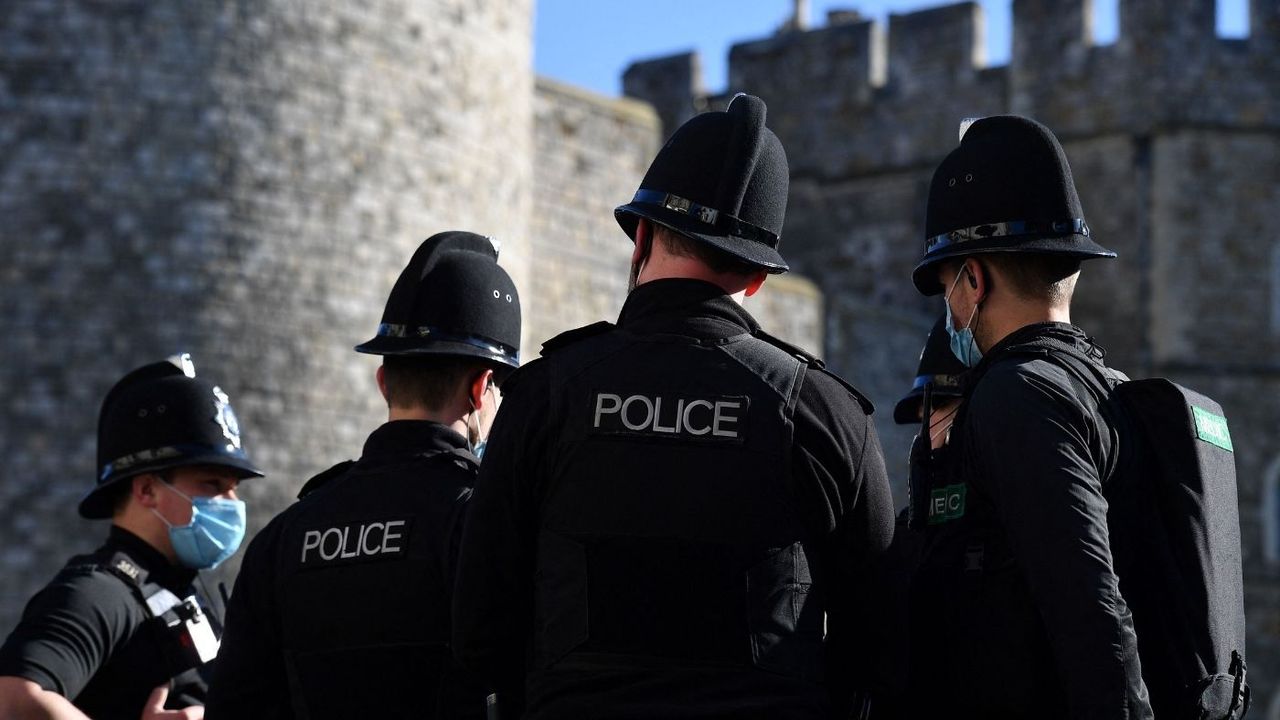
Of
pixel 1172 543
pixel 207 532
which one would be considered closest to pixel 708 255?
pixel 1172 543

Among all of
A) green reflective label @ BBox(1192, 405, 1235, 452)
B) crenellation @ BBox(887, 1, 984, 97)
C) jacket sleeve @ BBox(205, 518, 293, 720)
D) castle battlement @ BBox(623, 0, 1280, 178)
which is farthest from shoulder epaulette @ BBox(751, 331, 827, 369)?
crenellation @ BBox(887, 1, 984, 97)

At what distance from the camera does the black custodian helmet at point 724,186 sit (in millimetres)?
3818

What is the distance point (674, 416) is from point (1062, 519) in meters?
0.69

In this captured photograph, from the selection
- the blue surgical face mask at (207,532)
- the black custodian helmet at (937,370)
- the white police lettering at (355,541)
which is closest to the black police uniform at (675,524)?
the white police lettering at (355,541)

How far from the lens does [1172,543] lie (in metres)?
3.75

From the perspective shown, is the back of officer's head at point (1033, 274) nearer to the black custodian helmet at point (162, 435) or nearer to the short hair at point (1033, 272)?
the short hair at point (1033, 272)

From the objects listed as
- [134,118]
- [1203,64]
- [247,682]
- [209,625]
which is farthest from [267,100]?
[1203,64]

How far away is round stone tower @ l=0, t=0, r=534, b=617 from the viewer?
1314cm

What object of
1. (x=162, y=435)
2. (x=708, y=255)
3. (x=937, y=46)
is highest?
(x=937, y=46)

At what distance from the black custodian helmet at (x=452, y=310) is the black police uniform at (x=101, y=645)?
1.00 meters

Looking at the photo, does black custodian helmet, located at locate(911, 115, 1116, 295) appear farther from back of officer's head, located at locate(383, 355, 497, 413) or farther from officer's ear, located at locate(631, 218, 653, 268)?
back of officer's head, located at locate(383, 355, 497, 413)

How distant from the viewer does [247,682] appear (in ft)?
14.6

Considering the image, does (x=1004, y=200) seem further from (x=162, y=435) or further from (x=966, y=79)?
(x=966, y=79)

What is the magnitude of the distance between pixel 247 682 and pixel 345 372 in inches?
380
